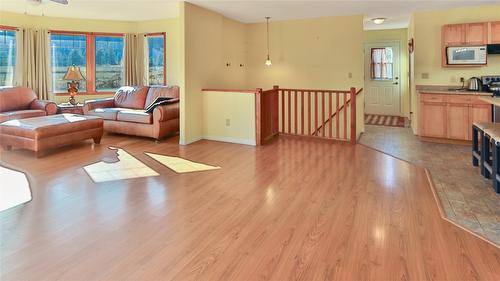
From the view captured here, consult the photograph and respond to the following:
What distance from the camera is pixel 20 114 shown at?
243 inches

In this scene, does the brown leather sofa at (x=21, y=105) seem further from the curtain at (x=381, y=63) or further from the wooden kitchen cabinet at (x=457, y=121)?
the curtain at (x=381, y=63)

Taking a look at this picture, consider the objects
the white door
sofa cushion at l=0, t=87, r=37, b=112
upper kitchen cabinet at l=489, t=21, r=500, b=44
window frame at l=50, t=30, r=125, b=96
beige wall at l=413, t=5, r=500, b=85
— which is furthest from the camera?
the white door

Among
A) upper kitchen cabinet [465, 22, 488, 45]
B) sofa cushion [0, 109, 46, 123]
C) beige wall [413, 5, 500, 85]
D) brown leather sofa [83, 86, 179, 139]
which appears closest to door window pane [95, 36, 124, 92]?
brown leather sofa [83, 86, 179, 139]

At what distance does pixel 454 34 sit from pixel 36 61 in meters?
7.88

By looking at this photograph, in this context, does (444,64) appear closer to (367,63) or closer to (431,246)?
(367,63)

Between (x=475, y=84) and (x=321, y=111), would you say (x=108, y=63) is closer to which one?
(x=321, y=111)

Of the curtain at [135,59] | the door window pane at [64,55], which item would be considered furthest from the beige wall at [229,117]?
the door window pane at [64,55]

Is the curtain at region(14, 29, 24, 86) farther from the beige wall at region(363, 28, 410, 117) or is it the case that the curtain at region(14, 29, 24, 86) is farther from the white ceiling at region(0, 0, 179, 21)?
the beige wall at region(363, 28, 410, 117)

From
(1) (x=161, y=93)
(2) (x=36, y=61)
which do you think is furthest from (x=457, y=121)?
(2) (x=36, y=61)

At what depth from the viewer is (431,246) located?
2406 mm

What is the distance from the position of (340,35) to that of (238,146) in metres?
3.15

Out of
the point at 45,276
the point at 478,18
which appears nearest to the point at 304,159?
the point at 45,276

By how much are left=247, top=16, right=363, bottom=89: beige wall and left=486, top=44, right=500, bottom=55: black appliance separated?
206 cm

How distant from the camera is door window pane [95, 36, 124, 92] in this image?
7867 mm
